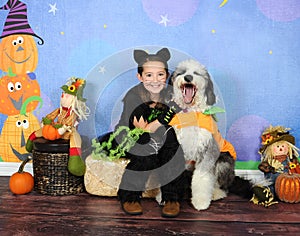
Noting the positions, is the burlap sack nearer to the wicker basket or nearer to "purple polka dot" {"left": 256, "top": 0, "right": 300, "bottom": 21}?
the wicker basket

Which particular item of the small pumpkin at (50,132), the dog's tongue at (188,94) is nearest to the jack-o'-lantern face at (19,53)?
the small pumpkin at (50,132)

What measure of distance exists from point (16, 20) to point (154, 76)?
1036 mm

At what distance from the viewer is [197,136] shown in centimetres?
209

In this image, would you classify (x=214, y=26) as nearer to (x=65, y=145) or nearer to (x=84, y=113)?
(x=84, y=113)

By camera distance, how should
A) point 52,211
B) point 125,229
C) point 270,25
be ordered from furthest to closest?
1. point 270,25
2. point 52,211
3. point 125,229

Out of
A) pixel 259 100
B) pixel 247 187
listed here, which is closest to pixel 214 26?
pixel 259 100

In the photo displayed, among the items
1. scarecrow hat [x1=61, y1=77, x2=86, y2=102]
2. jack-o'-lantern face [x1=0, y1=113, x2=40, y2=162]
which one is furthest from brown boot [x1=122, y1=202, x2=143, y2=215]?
jack-o'-lantern face [x1=0, y1=113, x2=40, y2=162]

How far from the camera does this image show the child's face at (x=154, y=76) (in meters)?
2.20

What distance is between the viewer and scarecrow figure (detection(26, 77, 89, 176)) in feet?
7.41

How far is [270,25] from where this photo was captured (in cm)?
247

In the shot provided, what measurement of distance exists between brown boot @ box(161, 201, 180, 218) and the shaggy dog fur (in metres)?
0.12

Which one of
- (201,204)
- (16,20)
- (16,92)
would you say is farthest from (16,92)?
(201,204)

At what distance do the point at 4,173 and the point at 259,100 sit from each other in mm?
1737

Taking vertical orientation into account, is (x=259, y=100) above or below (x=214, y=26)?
below
